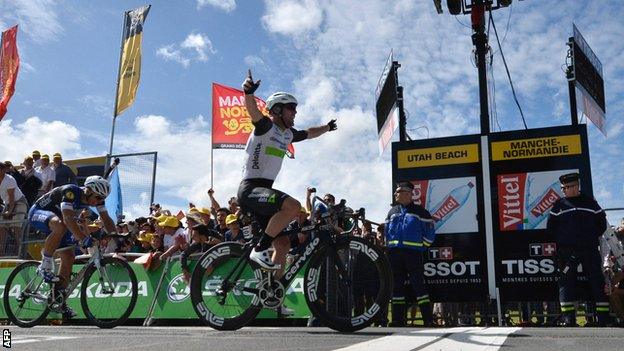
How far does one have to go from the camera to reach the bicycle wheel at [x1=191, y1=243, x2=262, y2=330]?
5734 mm

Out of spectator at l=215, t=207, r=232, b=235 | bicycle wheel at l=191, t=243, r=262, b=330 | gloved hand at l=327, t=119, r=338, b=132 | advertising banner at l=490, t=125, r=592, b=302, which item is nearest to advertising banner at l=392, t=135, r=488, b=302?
advertising banner at l=490, t=125, r=592, b=302

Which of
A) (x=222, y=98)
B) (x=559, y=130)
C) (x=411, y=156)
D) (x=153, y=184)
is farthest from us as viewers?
(x=222, y=98)

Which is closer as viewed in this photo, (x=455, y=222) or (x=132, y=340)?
(x=132, y=340)

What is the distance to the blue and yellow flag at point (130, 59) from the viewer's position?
19656 mm

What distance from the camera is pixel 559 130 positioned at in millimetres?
9250

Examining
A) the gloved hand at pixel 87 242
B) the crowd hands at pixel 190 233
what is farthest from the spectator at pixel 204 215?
the gloved hand at pixel 87 242

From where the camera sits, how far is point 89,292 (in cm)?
787

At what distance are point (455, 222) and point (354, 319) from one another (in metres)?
4.60

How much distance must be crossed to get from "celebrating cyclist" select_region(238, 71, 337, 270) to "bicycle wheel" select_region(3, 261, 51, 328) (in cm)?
410

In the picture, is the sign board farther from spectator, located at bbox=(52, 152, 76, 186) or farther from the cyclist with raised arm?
spectator, located at bbox=(52, 152, 76, 186)

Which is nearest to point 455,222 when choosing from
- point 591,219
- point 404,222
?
point 404,222

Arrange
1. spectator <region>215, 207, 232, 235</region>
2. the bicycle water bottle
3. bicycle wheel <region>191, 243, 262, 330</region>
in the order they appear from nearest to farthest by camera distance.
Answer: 1. bicycle wheel <region>191, 243, 262, 330</region>
2. the bicycle water bottle
3. spectator <region>215, 207, 232, 235</region>

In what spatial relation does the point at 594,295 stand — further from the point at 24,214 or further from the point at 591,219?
the point at 24,214

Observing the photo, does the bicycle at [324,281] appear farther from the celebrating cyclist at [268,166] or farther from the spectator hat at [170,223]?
the spectator hat at [170,223]
